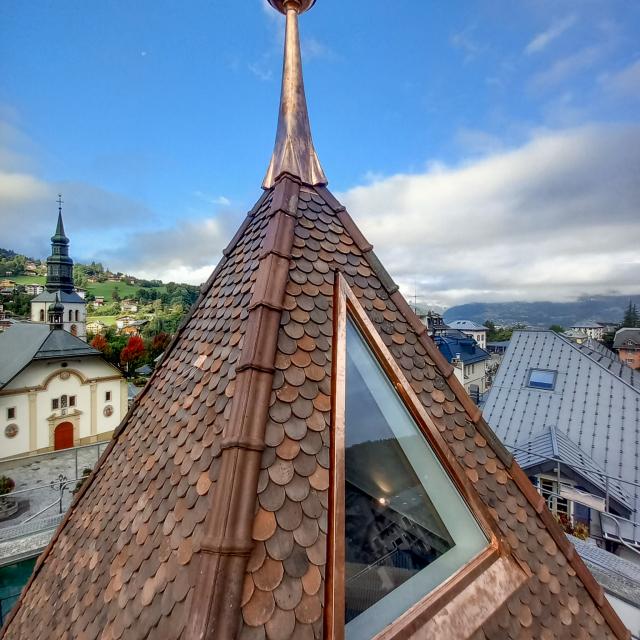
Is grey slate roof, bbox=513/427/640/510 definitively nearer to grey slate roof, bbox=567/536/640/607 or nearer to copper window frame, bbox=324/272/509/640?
grey slate roof, bbox=567/536/640/607

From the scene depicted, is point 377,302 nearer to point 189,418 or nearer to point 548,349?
point 189,418

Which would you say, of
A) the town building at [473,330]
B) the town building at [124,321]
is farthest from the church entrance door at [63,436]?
the town building at [473,330]

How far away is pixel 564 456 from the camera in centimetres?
905

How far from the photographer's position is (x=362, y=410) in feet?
7.19

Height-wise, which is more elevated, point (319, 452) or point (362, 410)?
point (362, 410)

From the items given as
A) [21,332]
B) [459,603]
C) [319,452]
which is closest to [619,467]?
[459,603]

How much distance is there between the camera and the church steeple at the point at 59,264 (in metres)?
45.3

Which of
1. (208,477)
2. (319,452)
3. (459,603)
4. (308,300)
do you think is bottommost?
(459,603)

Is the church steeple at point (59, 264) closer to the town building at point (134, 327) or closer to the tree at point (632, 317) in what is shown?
the town building at point (134, 327)

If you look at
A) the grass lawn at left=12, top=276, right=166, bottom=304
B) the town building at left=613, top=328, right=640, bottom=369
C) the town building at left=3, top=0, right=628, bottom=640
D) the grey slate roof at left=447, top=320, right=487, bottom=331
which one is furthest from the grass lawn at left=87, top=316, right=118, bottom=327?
the town building at left=613, top=328, right=640, bottom=369

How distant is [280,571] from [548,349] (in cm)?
1738

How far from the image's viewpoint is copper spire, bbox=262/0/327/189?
317 centimetres

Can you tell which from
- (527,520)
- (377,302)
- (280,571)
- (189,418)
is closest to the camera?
(280,571)

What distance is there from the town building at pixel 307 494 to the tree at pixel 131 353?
57207mm
